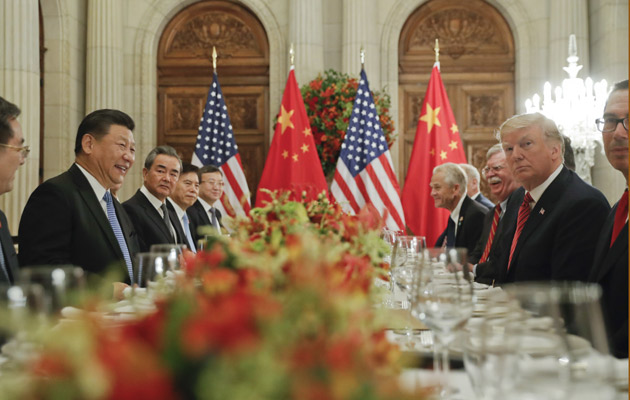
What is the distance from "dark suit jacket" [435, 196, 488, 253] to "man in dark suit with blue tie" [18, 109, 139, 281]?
9.29 ft

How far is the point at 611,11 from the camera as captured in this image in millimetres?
7938

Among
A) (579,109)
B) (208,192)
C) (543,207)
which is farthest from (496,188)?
(208,192)

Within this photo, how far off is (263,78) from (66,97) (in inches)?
98.7

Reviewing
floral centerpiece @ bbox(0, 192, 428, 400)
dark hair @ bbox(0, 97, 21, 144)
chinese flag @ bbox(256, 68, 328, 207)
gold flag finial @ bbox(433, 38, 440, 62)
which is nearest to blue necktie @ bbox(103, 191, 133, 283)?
dark hair @ bbox(0, 97, 21, 144)

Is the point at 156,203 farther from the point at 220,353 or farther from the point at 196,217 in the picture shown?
the point at 220,353

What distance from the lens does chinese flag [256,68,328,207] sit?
774 cm

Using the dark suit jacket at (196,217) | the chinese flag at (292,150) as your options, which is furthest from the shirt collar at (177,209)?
the chinese flag at (292,150)

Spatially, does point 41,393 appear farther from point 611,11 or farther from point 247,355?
point 611,11

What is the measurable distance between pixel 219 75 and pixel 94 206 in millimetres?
5978

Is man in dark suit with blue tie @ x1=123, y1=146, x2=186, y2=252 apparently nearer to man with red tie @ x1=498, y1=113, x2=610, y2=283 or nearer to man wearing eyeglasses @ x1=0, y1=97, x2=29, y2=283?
man wearing eyeglasses @ x1=0, y1=97, x2=29, y2=283

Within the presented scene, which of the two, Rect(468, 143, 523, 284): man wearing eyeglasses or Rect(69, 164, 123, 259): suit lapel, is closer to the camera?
Rect(69, 164, 123, 259): suit lapel

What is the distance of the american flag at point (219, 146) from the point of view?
7.89 metres

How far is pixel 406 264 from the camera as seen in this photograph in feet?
7.08

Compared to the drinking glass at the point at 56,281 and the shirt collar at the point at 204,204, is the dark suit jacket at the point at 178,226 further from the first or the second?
the drinking glass at the point at 56,281
